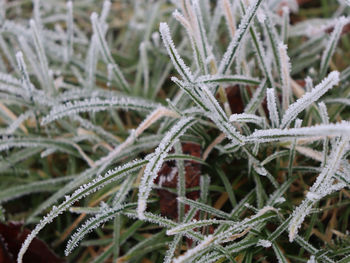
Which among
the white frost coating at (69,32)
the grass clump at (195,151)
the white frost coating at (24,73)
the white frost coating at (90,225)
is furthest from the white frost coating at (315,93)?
the white frost coating at (69,32)

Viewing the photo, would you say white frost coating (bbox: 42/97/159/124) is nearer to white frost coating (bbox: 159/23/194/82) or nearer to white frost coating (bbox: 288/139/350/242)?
white frost coating (bbox: 159/23/194/82)

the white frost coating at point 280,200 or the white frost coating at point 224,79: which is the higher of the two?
the white frost coating at point 224,79

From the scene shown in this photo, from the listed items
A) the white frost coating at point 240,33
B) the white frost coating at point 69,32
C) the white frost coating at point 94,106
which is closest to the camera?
the white frost coating at point 240,33

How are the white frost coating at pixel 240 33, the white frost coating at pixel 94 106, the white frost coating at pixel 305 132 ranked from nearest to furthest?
the white frost coating at pixel 305 132 < the white frost coating at pixel 240 33 < the white frost coating at pixel 94 106

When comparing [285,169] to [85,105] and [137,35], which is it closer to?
[85,105]

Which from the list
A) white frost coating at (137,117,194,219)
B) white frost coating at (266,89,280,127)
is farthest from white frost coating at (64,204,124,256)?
white frost coating at (266,89,280,127)

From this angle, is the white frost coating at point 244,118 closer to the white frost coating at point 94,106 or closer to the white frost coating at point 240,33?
the white frost coating at point 240,33

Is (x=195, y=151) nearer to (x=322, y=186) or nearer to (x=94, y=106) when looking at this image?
(x=94, y=106)

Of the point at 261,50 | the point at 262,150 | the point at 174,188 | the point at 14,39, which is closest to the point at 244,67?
the point at 261,50

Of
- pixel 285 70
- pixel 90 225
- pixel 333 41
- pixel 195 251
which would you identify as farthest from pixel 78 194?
pixel 333 41
